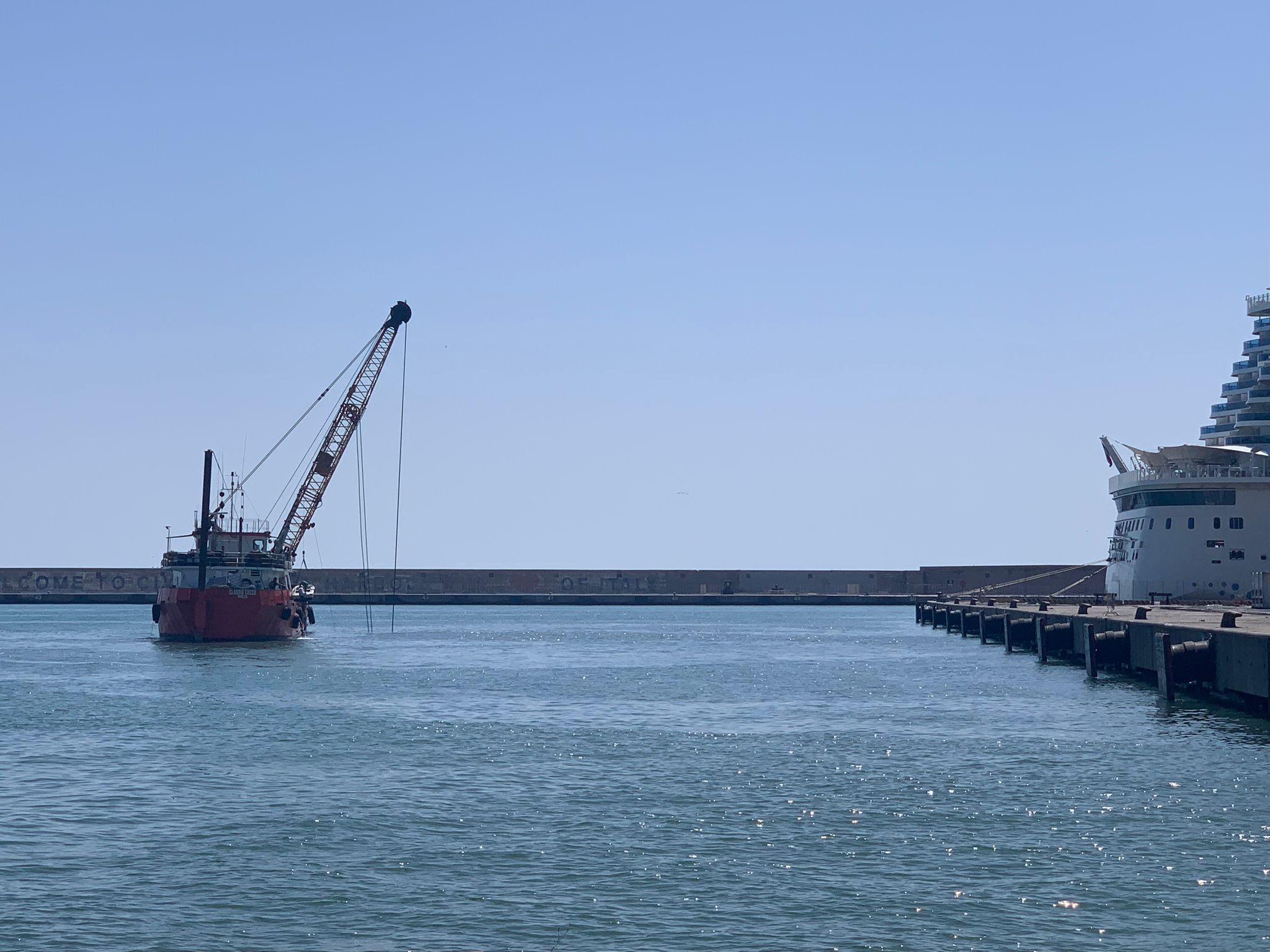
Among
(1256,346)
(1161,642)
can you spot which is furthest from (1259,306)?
(1161,642)

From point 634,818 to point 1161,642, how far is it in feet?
84.3

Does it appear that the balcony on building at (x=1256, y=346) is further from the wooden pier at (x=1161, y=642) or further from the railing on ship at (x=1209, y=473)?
the wooden pier at (x=1161, y=642)

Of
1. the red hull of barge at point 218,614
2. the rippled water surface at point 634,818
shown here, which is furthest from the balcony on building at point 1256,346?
the red hull of barge at point 218,614

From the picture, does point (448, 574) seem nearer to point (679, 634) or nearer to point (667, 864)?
point (679, 634)

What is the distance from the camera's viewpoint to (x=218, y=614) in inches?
3565

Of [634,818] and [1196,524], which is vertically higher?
[1196,524]

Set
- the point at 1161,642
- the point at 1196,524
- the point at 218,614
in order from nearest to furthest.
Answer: the point at 1161,642, the point at 1196,524, the point at 218,614

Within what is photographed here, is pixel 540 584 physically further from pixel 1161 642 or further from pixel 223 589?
pixel 1161 642

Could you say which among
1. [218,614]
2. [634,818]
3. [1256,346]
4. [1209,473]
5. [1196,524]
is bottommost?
[634,818]

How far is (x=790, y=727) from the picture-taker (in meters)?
43.8

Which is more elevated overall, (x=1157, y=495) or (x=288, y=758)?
(x=1157, y=495)

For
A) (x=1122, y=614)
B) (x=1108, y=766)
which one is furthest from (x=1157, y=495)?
(x=1108, y=766)

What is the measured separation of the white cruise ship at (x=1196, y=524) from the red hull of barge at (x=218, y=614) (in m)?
56.1

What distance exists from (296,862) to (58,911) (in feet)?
14.1
